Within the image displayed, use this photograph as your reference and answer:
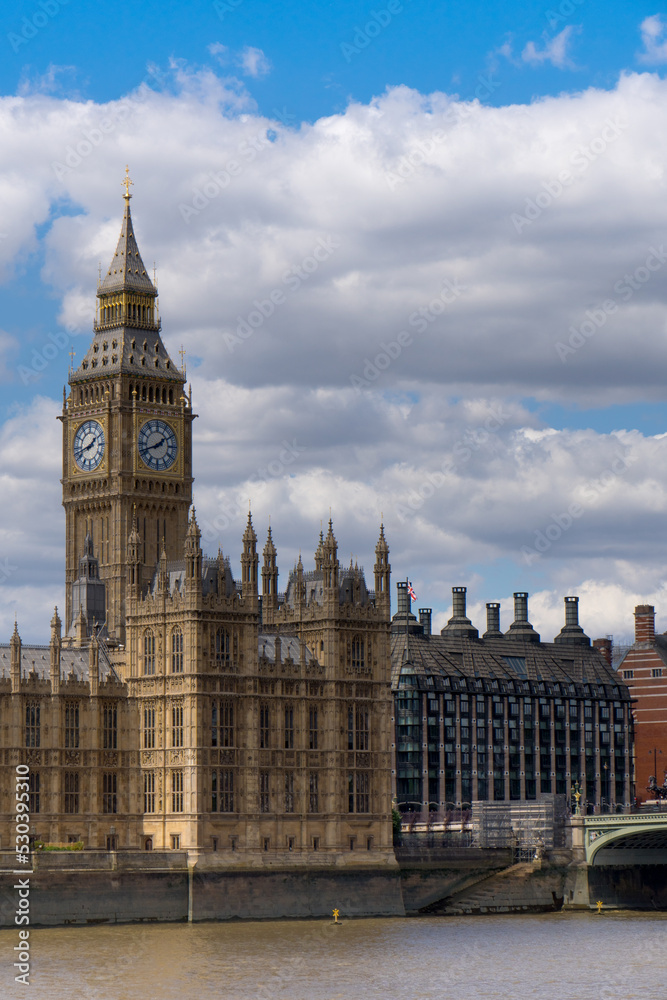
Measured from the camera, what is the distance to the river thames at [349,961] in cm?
12256

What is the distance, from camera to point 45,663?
170 m

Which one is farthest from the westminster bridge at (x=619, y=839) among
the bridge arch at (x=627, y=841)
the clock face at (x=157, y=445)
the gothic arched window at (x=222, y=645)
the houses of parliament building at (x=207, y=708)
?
the clock face at (x=157, y=445)

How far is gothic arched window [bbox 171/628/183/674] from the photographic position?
16912 cm

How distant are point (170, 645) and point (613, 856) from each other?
43.1 m

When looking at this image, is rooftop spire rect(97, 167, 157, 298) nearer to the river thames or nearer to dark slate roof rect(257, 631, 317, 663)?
dark slate roof rect(257, 631, 317, 663)

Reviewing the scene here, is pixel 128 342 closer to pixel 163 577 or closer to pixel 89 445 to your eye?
pixel 89 445

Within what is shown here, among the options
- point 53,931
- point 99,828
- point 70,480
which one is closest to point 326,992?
point 53,931

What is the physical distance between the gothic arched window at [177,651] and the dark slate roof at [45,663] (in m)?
6.68

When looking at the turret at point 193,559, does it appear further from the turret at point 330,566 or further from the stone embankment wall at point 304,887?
the stone embankment wall at point 304,887

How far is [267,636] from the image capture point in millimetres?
177750

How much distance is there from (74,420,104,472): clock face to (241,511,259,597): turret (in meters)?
23.1

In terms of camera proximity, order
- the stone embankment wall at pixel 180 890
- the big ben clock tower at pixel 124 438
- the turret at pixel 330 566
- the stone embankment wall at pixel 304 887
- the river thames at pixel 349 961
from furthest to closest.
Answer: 1. the big ben clock tower at pixel 124 438
2. the turret at pixel 330 566
3. the stone embankment wall at pixel 304 887
4. the stone embankment wall at pixel 180 890
5. the river thames at pixel 349 961

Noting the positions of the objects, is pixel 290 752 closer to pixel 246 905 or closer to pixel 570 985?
pixel 246 905

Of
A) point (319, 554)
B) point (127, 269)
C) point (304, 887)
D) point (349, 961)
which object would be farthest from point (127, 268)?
point (349, 961)
